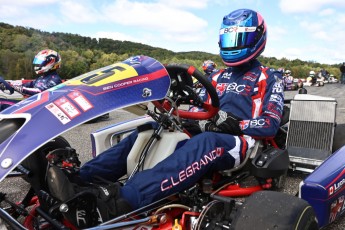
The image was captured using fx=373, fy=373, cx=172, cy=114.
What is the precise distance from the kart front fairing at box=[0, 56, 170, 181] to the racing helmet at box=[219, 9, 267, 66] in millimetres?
745

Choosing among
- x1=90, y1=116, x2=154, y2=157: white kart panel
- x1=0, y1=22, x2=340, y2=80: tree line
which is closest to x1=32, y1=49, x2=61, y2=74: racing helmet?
x1=0, y1=22, x2=340, y2=80: tree line

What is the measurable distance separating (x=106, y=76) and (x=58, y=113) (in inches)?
12.8

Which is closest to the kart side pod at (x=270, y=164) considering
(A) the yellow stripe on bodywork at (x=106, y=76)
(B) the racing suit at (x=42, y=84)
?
(A) the yellow stripe on bodywork at (x=106, y=76)

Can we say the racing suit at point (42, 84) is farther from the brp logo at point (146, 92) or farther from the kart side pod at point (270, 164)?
the kart side pod at point (270, 164)

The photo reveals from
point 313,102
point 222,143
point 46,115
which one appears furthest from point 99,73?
point 313,102

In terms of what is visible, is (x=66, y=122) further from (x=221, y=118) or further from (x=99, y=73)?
(x=221, y=118)

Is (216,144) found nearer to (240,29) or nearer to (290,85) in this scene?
(240,29)

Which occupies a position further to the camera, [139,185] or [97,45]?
[97,45]

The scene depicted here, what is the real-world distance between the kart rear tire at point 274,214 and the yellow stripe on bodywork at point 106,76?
2.55 ft

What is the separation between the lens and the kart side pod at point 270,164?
1.96m

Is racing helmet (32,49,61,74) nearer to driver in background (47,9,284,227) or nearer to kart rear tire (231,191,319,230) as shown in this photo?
driver in background (47,9,284,227)

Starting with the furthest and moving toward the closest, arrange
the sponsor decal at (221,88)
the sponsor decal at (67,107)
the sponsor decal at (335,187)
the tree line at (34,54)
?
the tree line at (34,54) < the sponsor decal at (221,88) < the sponsor decal at (335,187) < the sponsor decal at (67,107)

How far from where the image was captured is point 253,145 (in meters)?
2.20

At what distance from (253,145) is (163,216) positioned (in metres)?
0.80
